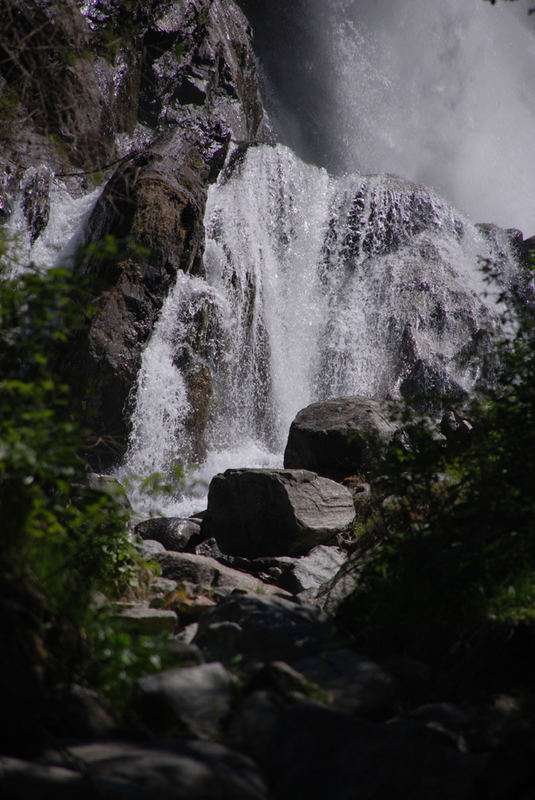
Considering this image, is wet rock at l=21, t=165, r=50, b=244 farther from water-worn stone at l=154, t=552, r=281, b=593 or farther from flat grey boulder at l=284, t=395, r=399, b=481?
water-worn stone at l=154, t=552, r=281, b=593

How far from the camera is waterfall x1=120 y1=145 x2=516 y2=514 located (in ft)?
42.1

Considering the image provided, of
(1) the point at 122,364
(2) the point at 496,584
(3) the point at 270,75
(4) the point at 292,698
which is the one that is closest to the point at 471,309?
(1) the point at 122,364

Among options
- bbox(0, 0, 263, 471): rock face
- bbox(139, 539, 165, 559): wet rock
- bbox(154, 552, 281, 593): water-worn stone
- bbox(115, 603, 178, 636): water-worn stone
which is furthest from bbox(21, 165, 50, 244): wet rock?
bbox(115, 603, 178, 636): water-worn stone

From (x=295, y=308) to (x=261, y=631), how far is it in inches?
593

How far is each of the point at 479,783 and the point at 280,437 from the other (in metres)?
13.0

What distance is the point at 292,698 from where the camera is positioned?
2.66 m

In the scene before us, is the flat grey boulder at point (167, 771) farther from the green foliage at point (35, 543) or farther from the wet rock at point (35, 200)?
the wet rock at point (35, 200)

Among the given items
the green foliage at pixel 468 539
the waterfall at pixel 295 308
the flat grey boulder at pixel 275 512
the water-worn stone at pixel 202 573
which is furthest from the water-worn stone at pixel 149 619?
the waterfall at pixel 295 308

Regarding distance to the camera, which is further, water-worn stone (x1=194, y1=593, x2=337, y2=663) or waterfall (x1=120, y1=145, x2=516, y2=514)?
waterfall (x1=120, y1=145, x2=516, y2=514)

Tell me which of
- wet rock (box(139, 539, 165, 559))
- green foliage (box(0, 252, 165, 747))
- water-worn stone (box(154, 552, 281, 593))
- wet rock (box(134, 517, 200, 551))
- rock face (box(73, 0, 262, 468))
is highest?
rock face (box(73, 0, 262, 468))

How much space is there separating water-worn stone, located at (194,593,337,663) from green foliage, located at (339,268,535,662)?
1.25 ft

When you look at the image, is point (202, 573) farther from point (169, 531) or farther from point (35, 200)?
point (35, 200)

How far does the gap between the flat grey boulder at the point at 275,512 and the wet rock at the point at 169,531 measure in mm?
598

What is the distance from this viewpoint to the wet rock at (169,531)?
8336mm
